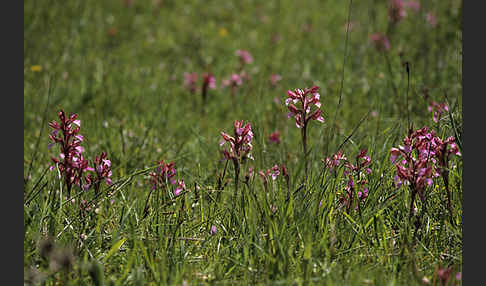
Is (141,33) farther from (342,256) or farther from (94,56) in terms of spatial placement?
(342,256)

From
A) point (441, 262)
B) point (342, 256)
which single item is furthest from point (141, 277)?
point (441, 262)

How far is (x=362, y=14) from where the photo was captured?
7281mm

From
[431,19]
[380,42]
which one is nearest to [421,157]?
[380,42]

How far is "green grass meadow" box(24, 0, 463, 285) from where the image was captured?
2211 mm

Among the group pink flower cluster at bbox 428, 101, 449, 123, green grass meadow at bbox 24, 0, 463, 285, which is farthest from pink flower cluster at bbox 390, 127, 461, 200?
pink flower cluster at bbox 428, 101, 449, 123

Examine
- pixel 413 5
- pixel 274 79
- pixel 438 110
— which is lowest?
pixel 438 110

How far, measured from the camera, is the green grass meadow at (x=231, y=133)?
221cm

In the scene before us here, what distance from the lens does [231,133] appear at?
417 centimetres

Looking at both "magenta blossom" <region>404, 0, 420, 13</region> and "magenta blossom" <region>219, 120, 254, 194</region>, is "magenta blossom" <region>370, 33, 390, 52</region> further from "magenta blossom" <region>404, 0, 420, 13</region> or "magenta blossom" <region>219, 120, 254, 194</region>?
"magenta blossom" <region>219, 120, 254, 194</region>

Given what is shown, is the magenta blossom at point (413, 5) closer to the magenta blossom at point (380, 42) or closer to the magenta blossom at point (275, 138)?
the magenta blossom at point (380, 42)

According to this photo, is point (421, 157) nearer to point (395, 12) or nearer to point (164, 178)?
point (164, 178)

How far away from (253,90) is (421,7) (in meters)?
2.79

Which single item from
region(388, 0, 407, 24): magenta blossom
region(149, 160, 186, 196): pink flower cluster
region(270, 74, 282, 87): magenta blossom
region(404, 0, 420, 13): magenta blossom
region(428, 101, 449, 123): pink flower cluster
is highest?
region(404, 0, 420, 13): magenta blossom

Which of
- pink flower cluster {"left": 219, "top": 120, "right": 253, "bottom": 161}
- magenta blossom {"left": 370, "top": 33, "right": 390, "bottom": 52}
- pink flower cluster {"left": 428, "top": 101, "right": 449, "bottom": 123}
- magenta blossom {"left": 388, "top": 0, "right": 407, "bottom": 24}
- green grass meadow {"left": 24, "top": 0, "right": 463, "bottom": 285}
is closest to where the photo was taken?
green grass meadow {"left": 24, "top": 0, "right": 463, "bottom": 285}
